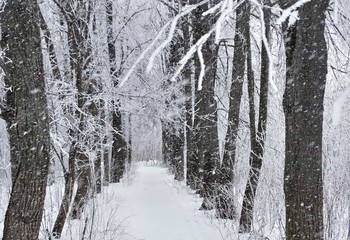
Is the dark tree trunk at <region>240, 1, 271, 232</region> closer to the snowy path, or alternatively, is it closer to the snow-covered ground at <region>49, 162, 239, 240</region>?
the snow-covered ground at <region>49, 162, 239, 240</region>

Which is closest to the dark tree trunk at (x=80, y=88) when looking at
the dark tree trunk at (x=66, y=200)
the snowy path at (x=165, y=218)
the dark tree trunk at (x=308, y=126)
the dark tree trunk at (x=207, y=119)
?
the dark tree trunk at (x=66, y=200)

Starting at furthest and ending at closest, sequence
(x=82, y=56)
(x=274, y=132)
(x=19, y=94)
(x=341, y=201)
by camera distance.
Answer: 1. (x=274, y=132)
2. (x=82, y=56)
3. (x=341, y=201)
4. (x=19, y=94)

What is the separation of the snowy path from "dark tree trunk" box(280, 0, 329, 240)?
3.76 metres

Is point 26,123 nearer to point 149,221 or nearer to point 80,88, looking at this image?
point 80,88

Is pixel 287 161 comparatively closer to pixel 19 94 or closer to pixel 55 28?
pixel 19 94

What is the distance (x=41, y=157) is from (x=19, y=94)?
0.64 metres

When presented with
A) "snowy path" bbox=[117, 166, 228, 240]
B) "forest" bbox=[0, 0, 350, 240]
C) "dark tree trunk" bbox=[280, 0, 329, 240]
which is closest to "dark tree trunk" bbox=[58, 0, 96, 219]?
"forest" bbox=[0, 0, 350, 240]

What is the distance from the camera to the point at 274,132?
15430mm

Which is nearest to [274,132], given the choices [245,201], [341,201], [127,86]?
[127,86]

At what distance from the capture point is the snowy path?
809 centimetres

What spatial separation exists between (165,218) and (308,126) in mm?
6396

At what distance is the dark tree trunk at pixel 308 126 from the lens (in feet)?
12.8

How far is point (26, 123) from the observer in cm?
446

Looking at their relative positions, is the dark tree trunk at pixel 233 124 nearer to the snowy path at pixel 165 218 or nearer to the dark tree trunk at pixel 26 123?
the snowy path at pixel 165 218
